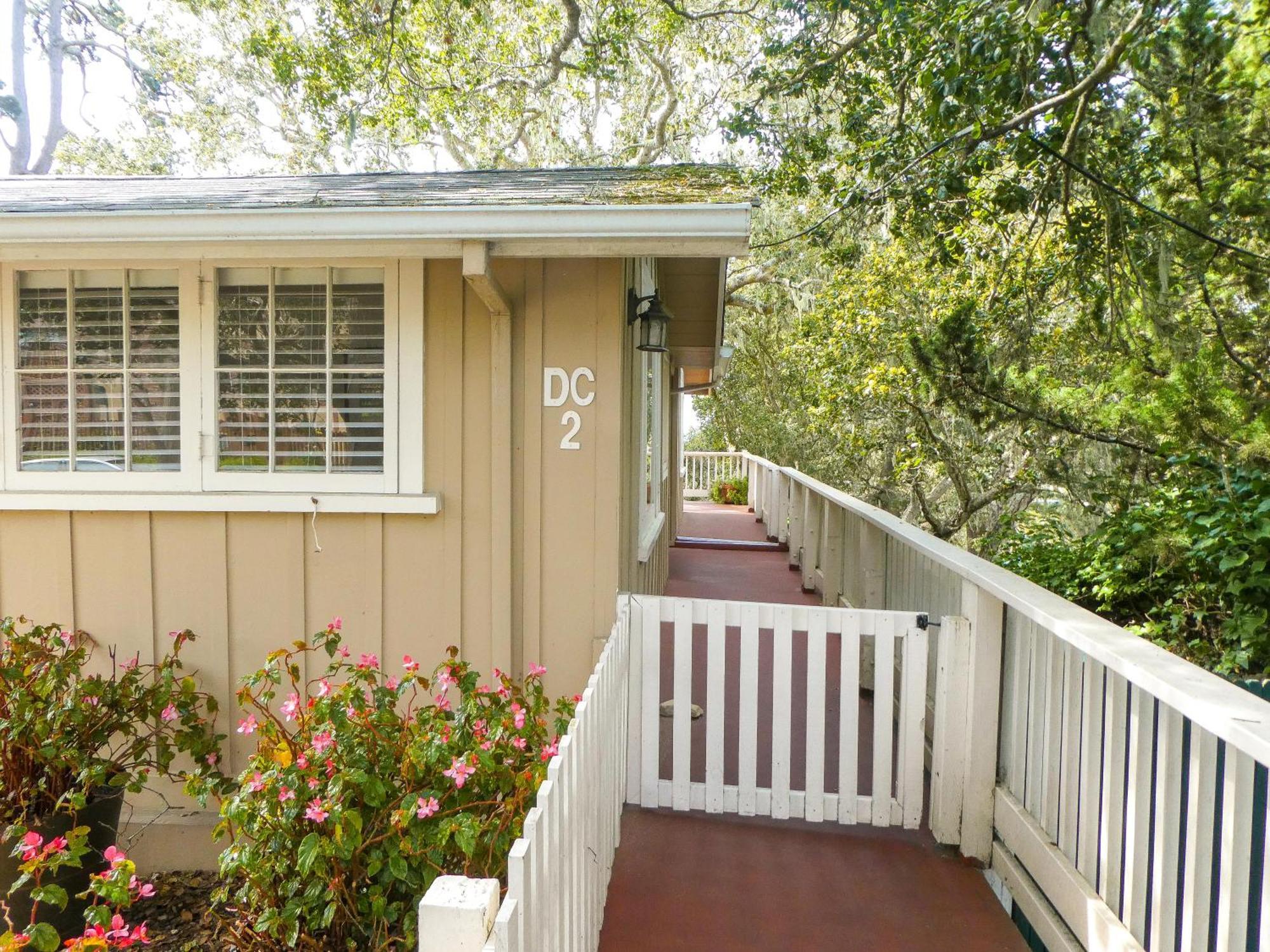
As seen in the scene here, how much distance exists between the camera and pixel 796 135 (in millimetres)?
7809

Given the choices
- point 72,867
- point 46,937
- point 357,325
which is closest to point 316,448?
point 357,325

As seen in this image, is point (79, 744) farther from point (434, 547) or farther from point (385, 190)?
point (385, 190)

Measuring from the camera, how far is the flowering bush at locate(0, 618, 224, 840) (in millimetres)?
2756

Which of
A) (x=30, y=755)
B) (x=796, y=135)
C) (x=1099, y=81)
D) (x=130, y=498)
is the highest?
(x=796, y=135)

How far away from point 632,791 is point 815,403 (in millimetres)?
9874

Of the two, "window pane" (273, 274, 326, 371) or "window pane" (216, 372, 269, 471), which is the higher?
"window pane" (273, 274, 326, 371)

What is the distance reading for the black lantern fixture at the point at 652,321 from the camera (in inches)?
138

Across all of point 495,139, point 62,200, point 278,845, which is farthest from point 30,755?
point 495,139

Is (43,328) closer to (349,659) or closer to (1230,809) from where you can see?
(349,659)

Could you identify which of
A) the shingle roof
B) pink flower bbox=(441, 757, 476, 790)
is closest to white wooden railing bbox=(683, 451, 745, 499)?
the shingle roof

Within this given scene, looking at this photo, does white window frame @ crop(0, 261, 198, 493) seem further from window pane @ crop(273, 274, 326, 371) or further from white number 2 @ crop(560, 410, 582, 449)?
white number 2 @ crop(560, 410, 582, 449)

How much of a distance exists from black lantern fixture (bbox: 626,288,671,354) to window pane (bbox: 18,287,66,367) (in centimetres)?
248

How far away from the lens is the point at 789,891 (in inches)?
102

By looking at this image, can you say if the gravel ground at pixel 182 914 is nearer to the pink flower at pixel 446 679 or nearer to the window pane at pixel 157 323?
the pink flower at pixel 446 679
